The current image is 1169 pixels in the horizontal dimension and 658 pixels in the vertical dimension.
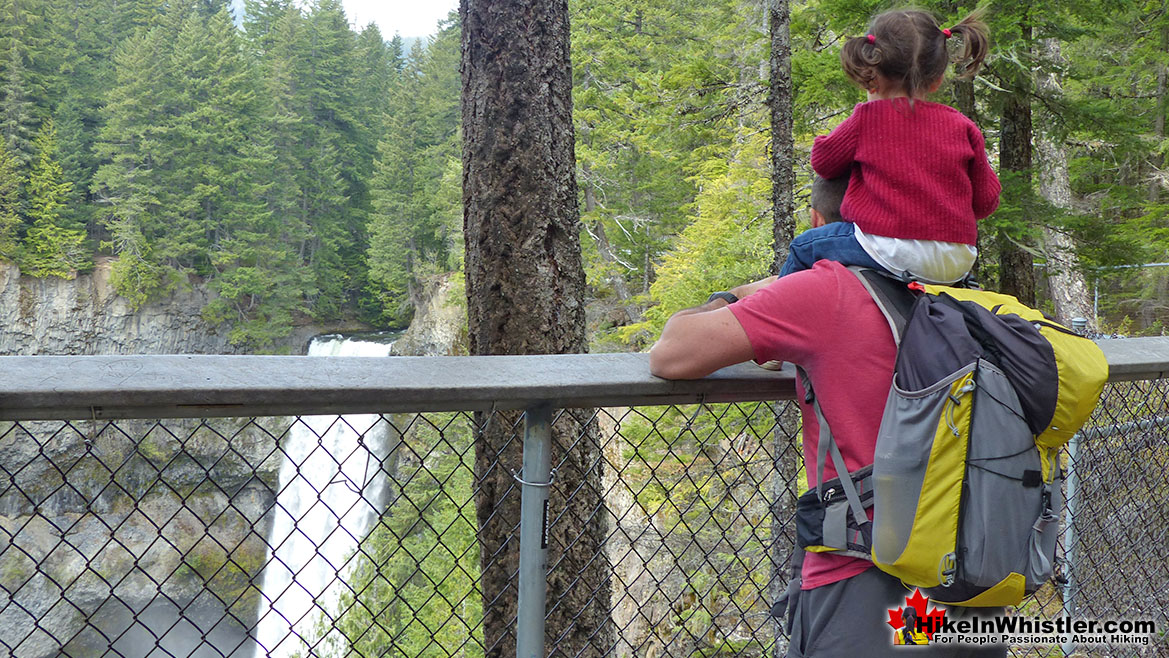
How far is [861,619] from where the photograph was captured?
1667mm

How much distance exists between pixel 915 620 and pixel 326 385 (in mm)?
1284

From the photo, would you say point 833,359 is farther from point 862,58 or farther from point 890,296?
point 862,58

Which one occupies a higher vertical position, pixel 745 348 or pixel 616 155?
pixel 616 155

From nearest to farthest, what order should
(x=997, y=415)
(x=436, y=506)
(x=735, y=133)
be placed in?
(x=997, y=415) < (x=735, y=133) < (x=436, y=506)

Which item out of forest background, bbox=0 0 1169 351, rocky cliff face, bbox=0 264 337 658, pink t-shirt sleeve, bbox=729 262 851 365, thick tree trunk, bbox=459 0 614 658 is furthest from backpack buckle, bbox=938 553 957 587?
rocky cliff face, bbox=0 264 337 658

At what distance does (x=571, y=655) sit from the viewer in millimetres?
2604

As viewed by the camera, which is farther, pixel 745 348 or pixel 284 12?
pixel 284 12

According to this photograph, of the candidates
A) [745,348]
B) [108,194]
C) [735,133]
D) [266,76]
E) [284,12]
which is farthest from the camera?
[284,12]

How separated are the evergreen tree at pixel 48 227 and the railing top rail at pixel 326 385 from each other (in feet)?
128

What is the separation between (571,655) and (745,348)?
143cm

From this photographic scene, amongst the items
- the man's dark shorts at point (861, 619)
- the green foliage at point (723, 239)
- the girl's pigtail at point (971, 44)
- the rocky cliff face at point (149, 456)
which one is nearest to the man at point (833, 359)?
the man's dark shorts at point (861, 619)

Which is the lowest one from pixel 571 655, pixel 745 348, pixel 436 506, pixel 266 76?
pixel 436 506

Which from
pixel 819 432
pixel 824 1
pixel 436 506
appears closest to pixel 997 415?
pixel 819 432

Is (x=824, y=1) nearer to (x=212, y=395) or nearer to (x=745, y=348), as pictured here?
(x=745, y=348)
